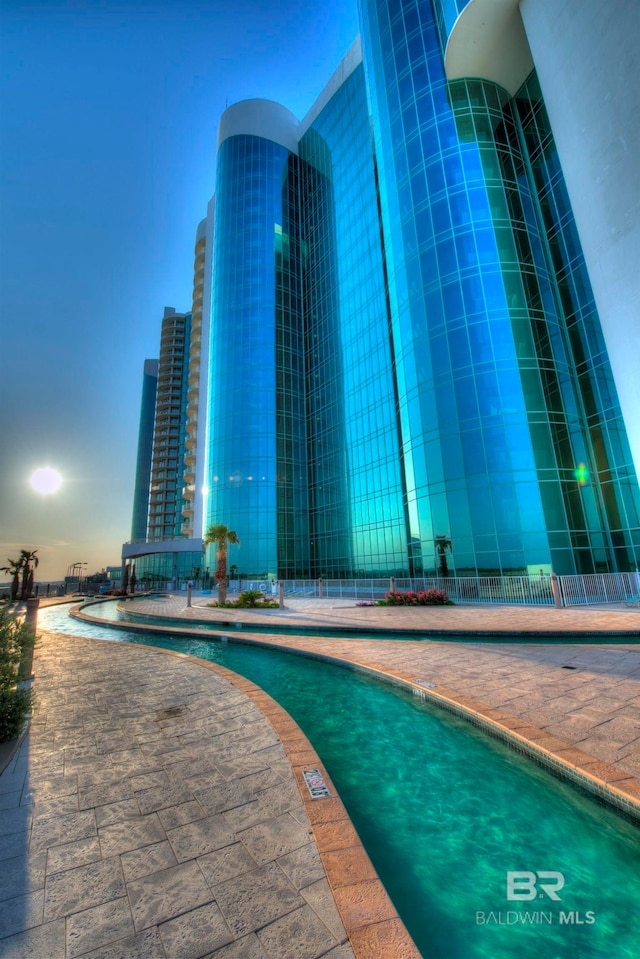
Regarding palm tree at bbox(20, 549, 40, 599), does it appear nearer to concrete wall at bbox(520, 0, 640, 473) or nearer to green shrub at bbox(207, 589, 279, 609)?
green shrub at bbox(207, 589, 279, 609)

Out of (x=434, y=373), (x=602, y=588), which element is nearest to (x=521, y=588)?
(x=602, y=588)

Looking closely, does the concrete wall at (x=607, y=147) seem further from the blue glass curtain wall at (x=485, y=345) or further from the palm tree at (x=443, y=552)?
the palm tree at (x=443, y=552)

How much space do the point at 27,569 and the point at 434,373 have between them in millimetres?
37901

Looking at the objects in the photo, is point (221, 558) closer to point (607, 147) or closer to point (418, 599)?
point (418, 599)

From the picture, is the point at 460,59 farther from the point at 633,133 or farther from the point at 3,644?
the point at 3,644

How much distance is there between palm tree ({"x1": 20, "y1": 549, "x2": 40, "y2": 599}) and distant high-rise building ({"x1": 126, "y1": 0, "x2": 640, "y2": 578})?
16600 millimetres

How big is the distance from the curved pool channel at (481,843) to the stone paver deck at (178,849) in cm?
61

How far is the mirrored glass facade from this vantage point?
21.9m

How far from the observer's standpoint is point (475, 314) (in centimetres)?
2417

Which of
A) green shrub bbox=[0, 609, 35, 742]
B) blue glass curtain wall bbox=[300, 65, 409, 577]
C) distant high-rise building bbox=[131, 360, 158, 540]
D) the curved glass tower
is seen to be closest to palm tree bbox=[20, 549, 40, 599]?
the curved glass tower

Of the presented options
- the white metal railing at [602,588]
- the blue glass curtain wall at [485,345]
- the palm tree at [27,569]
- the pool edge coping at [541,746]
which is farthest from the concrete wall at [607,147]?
the palm tree at [27,569]

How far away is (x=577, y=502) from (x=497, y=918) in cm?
2304

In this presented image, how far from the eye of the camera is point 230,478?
1694 inches

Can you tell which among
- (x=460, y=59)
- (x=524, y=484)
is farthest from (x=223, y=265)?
(x=524, y=484)
